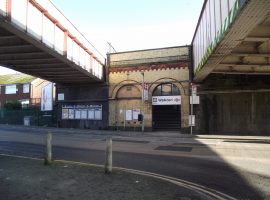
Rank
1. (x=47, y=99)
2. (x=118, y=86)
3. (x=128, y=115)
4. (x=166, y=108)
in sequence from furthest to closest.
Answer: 1. (x=47, y=99)
2. (x=118, y=86)
3. (x=166, y=108)
4. (x=128, y=115)

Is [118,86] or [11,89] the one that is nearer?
[118,86]

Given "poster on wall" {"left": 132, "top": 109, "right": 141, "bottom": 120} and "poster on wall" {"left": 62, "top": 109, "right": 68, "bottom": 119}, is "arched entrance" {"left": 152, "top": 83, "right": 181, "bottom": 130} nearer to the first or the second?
"poster on wall" {"left": 132, "top": 109, "right": 141, "bottom": 120}

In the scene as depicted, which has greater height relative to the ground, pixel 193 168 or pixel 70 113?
pixel 70 113

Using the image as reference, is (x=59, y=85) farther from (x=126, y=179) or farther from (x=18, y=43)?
(x=126, y=179)

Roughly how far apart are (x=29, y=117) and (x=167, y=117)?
55.6 feet

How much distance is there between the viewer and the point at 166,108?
3381cm

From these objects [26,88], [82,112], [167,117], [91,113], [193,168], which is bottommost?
[193,168]

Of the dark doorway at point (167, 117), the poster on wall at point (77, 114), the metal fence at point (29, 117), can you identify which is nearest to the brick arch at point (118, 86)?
the dark doorway at point (167, 117)

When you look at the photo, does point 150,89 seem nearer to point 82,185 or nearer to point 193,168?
point 193,168

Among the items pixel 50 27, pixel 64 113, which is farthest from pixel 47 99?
pixel 50 27

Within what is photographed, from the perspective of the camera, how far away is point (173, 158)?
539 inches

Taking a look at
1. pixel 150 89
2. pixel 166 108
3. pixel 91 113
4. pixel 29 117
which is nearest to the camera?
pixel 150 89

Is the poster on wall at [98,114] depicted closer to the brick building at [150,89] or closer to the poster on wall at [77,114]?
the brick building at [150,89]

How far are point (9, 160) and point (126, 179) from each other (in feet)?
16.4
